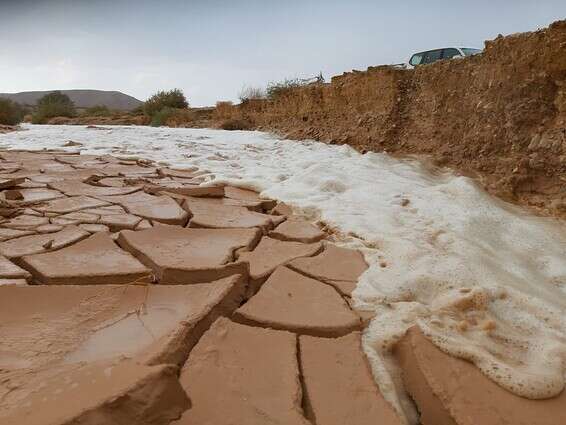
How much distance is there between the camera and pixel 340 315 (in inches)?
52.8

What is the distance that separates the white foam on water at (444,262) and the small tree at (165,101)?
46.8ft

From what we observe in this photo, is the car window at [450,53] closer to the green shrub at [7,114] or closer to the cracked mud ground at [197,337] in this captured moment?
the cracked mud ground at [197,337]

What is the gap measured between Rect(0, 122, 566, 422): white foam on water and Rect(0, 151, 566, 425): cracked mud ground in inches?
2.4

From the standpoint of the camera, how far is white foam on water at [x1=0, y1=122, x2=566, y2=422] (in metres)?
1.18

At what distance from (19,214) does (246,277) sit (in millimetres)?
1487

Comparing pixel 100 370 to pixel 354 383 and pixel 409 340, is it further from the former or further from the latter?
pixel 409 340

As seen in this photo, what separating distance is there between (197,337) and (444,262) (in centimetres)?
104

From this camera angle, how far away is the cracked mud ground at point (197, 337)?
0.81 meters

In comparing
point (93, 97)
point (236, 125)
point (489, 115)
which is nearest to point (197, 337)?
point (489, 115)

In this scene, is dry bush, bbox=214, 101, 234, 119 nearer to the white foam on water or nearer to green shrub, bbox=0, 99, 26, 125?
green shrub, bbox=0, 99, 26, 125

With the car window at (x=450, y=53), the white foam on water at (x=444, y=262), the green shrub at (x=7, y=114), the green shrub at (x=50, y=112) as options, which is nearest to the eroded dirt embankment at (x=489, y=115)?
the white foam on water at (x=444, y=262)

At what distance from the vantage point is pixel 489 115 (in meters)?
3.35

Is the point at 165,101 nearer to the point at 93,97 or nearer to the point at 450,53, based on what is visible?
the point at 450,53

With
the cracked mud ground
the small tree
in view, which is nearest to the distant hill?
the small tree
